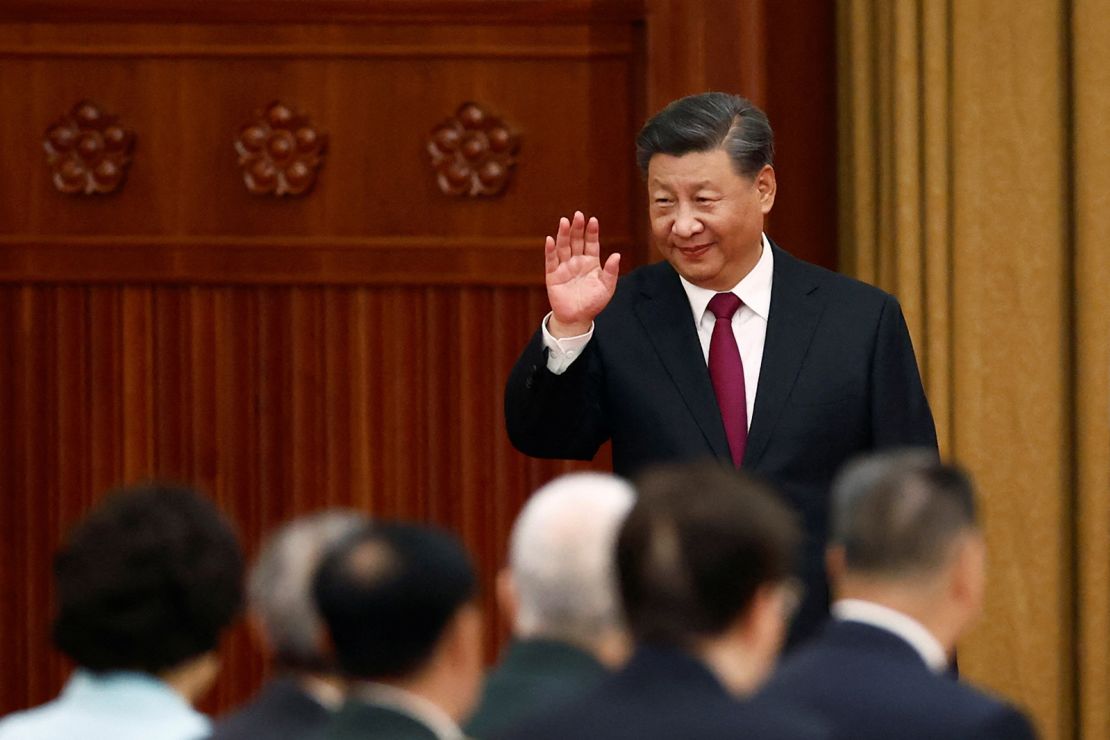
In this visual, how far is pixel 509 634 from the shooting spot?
15.0 feet

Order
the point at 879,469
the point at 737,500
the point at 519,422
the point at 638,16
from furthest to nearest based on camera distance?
the point at 638,16 → the point at 519,422 → the point at 879,469 → the point at 737,500

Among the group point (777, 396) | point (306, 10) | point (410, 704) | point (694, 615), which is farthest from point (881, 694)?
point (306, 10)

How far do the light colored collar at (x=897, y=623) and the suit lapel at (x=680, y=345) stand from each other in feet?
4.24

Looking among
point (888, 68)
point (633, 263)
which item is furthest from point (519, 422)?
point (888, 68)

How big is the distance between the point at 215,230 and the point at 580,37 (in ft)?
3.26

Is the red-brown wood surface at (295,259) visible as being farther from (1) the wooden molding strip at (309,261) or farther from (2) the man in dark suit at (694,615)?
(2) the man in dark suit at (694,615)

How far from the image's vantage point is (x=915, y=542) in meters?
2.12

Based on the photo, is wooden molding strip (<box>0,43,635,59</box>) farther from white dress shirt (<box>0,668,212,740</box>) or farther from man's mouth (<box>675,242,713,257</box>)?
white dress shirt (<box>0,668,212,740</box>)

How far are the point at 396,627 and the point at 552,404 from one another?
1511 millimetres

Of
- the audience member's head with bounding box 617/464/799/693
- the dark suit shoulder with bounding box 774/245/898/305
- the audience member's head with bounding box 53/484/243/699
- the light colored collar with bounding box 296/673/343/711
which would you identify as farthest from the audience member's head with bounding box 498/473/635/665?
the dark suit shoulder with bounding box 774/245/898/305

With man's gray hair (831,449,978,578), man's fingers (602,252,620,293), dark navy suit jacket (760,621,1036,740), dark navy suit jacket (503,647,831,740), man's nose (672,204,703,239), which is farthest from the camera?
man's nose (672,204,703,239)

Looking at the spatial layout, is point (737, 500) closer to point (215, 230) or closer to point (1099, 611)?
point (1099, 611)

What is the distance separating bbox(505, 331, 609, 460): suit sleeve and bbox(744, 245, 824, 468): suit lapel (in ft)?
0.99

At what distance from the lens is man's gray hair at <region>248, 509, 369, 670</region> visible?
213 centimetres
